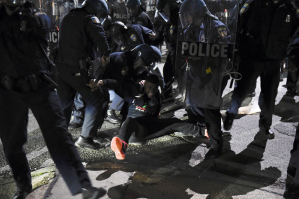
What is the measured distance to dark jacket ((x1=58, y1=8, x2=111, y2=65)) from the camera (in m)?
3.62

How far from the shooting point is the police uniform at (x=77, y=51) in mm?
3637

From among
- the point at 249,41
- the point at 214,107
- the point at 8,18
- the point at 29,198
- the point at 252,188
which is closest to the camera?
the point at 8,18

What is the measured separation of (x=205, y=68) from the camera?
11.4 feet

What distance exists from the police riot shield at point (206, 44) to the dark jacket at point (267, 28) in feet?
2.17

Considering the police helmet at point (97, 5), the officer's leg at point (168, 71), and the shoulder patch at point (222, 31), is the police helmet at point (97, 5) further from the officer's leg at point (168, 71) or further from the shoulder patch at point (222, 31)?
the officer's leg at point (168, 71)

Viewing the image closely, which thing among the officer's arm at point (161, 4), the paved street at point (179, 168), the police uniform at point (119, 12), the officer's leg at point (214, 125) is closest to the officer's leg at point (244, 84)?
the paved street at point (179, 168)

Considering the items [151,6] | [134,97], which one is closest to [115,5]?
[151,6]

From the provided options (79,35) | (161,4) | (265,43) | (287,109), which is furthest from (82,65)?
(287,109)

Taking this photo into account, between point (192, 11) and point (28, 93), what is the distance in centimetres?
182

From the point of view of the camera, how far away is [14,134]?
2.57 m

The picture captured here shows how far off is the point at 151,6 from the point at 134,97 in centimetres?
466

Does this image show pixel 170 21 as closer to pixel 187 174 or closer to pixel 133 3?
pixel 133 3

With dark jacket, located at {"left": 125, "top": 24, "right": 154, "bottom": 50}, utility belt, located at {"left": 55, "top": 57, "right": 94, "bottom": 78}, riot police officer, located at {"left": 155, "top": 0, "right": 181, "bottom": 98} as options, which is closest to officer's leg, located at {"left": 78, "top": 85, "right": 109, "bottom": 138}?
utility belt, located at {"left": 55, "top": 57, "right": 94, "bottom": 78}

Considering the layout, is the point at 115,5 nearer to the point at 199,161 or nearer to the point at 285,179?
the point at 199,161
